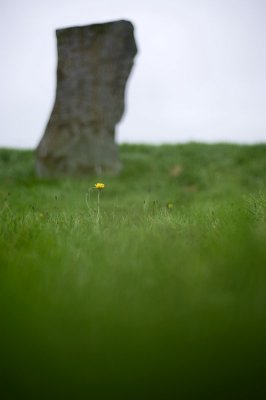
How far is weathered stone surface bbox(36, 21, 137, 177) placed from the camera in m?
9.01

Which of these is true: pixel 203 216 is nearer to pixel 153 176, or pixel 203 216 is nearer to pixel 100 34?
pixel 153 176

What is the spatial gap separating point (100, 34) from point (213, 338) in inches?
364

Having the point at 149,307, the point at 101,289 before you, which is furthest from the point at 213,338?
the point at 101,289

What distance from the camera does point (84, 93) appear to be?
910cm

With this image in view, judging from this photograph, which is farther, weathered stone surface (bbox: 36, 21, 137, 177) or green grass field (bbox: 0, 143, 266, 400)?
weathered stone surface (bbox: 36, 21, 137, 177)

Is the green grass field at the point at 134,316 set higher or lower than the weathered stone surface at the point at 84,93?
lower

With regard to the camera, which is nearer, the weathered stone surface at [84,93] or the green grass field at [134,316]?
the green grass field at [134,316]

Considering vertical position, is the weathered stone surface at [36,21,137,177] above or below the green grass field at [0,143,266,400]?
above

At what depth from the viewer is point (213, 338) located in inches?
33.2

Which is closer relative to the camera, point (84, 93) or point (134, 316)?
point (134, 316)

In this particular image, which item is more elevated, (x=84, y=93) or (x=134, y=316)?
(x=84, y=93)

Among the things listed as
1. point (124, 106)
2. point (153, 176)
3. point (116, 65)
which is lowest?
point (153, 176)

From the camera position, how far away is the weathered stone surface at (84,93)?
9008 millimetres

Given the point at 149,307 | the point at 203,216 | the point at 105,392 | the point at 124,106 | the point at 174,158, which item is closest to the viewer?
the point at 105,392
